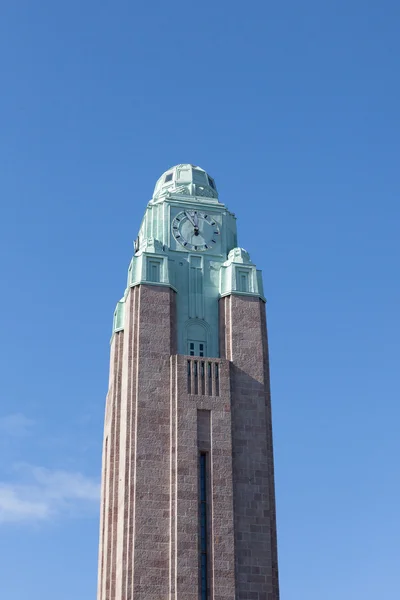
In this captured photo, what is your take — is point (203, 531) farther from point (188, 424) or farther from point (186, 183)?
point (186, 183)

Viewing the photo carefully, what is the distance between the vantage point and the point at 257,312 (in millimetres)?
52688

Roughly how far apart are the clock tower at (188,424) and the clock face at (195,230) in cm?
6

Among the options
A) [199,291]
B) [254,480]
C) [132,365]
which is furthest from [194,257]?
[254,480]

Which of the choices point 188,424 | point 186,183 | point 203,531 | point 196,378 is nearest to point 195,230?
point 186,183

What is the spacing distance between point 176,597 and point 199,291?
16.4m

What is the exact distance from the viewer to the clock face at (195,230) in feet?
181

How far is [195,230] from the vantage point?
55469 mm

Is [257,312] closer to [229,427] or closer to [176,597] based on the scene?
[229,427]

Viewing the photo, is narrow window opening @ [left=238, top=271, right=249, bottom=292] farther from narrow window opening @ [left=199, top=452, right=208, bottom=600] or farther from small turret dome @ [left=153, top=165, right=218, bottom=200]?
narrow window opening @ [left=199, top=452, right=208, bottom=600]

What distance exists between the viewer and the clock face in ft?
181

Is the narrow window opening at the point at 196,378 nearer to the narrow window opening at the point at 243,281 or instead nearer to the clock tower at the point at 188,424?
the clock tower at the point at 188,424

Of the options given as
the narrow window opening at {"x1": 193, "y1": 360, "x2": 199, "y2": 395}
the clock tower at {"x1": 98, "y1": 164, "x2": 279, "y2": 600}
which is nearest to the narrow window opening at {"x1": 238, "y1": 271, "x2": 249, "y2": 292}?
the clock tower at {"x1": 98, "y1": 164, "x2": 279, "y2": 600}

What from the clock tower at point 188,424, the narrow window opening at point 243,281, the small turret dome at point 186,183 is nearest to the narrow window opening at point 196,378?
the clock tower at point 188,424

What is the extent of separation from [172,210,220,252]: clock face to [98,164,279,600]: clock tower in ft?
0.21
